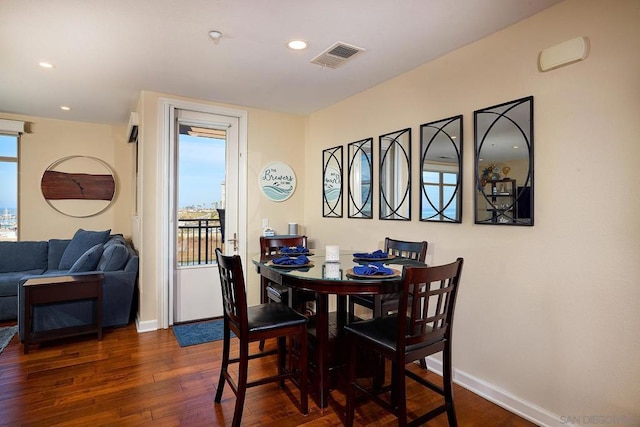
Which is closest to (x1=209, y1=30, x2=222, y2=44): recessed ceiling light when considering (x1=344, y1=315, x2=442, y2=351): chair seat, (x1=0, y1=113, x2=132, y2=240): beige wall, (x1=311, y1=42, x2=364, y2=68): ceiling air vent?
(x1=311, y1=42, x2=364, y2=68): ceiling air vent

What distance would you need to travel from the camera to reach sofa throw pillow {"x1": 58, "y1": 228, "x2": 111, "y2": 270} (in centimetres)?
451

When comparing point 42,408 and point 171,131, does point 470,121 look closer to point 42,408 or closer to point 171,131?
point 171,131

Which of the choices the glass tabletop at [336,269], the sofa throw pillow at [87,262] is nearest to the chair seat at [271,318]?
the glass tabletop at [336,269]

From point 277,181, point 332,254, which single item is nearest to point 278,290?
point 332,254

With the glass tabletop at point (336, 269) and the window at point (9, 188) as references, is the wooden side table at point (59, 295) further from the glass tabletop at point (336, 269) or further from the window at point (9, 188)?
the window at point (9, 188)

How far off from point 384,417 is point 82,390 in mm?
2058

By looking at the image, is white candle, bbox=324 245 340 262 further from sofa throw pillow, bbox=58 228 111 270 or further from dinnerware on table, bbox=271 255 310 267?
sofa throw pillow, bbox=58 228 111 270

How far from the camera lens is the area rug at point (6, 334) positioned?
323cm

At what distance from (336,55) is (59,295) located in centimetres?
325

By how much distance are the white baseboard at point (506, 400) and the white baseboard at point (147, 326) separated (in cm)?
280

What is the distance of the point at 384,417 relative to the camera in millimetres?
2139

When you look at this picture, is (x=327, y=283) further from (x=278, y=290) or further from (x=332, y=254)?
(x=278, y=290)

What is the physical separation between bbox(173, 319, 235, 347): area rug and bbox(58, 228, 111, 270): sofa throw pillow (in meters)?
1.77

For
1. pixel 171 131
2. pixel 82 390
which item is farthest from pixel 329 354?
pixel 171 131
